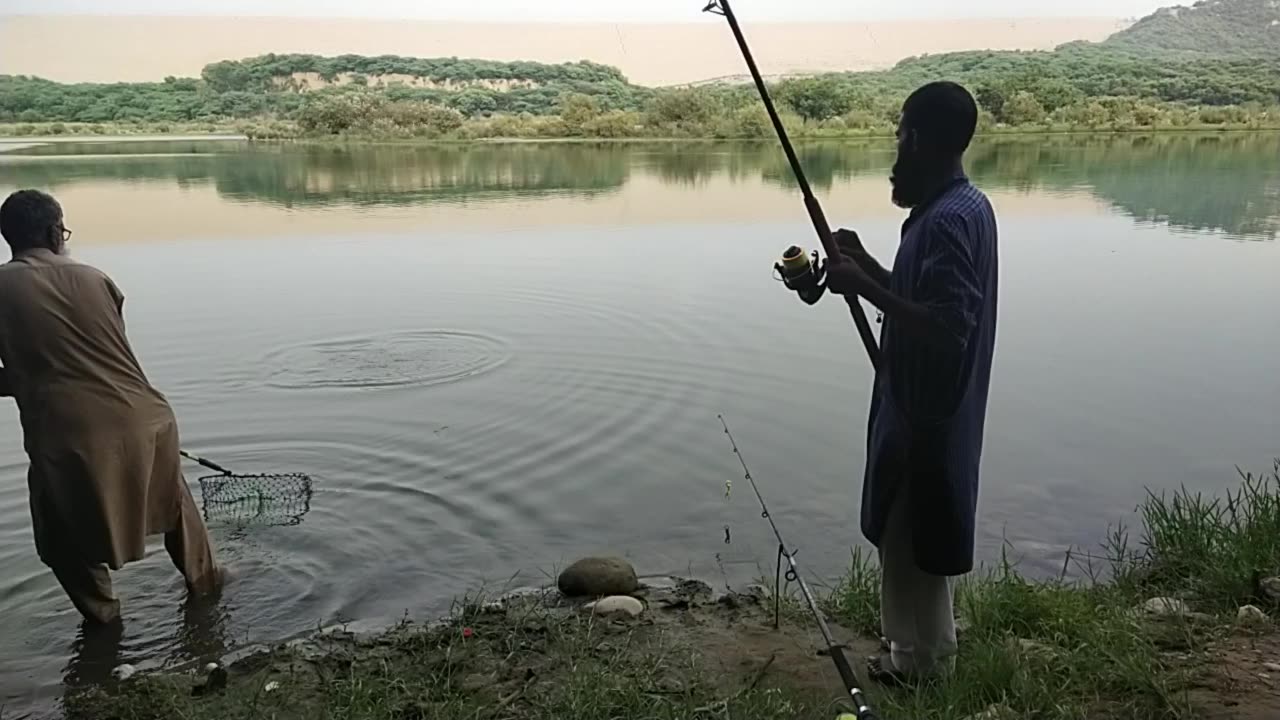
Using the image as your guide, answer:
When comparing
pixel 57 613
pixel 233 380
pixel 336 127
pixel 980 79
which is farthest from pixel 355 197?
pixel 980 79

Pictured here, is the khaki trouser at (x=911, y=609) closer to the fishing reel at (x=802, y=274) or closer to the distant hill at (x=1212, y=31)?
the fishing reel at (x=802, y=274)

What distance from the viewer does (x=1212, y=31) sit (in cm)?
6344

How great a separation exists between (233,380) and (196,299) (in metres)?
3.21

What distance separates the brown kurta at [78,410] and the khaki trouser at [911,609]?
8.19 feet

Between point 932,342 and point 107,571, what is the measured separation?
3.01 meters

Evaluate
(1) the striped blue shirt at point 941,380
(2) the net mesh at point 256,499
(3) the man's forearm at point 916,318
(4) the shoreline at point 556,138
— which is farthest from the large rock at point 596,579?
(4) the shoreline at point 556,138

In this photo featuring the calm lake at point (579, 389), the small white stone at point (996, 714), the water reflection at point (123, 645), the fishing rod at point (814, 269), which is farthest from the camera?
the calm lake at point (579, 389)

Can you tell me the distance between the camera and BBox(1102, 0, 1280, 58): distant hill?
200 ft

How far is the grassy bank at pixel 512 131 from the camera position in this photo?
33.9 m

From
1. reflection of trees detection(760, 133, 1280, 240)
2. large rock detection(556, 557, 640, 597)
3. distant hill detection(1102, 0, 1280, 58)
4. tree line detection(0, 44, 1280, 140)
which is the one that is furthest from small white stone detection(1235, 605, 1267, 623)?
distant hill detection(1102, 0, 1280, 58)

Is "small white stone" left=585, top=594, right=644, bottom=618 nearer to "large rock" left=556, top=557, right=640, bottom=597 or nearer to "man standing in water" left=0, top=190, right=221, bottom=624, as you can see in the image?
"large rock" left=556, top=557, right=640, bottom=597

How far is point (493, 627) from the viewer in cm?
338

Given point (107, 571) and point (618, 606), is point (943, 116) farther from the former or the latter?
point (107, 571)

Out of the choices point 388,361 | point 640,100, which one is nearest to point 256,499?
point 388,361
